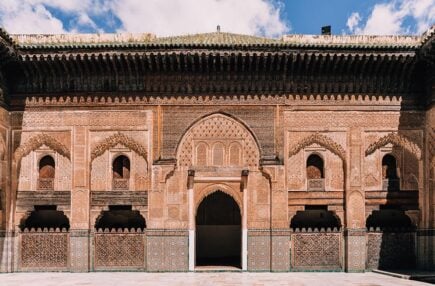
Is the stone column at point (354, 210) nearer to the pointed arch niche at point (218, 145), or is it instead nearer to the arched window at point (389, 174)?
the arched window at point (389, 174)

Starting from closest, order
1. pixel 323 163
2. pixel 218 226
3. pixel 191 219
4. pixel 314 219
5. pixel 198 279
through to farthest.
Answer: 1. pixel 198 279
2. pixel 191 219
3. pixel 323 163
4. pixel 314 219
5. pixel 218 226

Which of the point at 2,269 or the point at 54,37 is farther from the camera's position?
the point at 54,37

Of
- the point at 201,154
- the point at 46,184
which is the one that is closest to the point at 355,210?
the point at 201,154

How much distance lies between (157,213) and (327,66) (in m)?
4.27

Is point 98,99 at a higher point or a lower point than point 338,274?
higher

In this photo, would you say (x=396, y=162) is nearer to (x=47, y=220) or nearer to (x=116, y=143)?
(x=116, y=143)

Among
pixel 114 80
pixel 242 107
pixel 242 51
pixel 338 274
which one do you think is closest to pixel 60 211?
pixel 114 80

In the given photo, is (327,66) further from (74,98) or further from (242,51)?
(74,98)

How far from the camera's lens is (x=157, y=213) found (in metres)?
9.01

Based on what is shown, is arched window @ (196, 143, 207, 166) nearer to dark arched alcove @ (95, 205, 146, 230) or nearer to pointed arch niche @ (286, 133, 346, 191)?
pointed arch niche @ (286, 133, 346, 191)

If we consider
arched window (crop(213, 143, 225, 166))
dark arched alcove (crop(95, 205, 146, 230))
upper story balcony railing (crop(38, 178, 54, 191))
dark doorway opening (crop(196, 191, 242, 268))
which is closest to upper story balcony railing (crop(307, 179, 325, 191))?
arched window (crop(213, 143, 225, 166))

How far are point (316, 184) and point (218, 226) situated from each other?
13.7ft

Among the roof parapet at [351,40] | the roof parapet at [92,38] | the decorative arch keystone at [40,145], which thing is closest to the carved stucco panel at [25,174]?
the decorative arch keystone at [40,145]

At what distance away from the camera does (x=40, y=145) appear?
9.23 m
